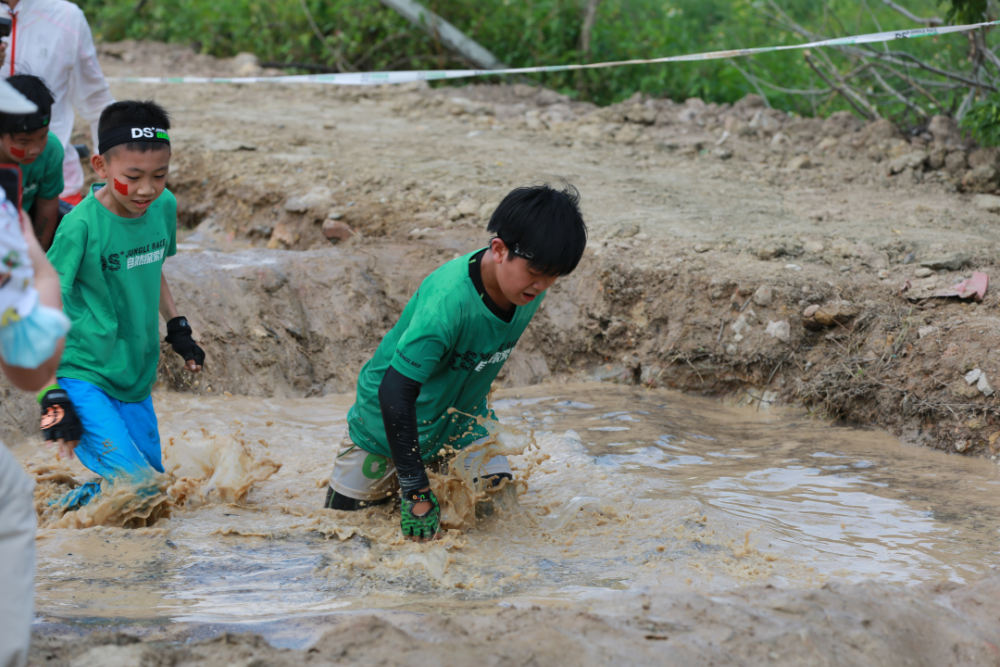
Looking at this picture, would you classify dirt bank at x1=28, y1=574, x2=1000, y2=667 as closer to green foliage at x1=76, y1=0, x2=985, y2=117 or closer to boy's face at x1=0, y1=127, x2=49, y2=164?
boy's face at x1=0, y1=127, x2=49, y2=164

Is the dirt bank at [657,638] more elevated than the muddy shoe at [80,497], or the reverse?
the dirt bank at [657,638]

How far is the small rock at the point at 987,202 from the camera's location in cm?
632

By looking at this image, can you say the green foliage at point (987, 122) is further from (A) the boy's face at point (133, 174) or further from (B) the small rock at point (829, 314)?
(A) the boy's face at point (133, 174)

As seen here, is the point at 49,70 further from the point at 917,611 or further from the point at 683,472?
the point at 917,611

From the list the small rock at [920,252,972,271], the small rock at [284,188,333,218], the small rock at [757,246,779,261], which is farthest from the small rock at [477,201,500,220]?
the small rock at [920,252,972,271]

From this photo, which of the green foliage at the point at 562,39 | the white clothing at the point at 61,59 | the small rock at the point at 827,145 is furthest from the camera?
the green foliage at the point at 562,39

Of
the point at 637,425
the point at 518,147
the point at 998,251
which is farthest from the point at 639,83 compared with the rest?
the point at 637,425

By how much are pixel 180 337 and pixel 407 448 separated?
4.02ft

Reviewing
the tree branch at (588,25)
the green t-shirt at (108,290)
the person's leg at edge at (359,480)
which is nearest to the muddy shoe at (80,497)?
the green t-shirt at (108,290)

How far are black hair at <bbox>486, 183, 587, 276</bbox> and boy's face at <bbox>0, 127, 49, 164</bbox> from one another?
1980 mm

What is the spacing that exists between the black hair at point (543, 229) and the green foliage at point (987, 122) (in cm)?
526

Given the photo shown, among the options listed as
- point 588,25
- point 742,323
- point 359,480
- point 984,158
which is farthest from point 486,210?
point 588,25

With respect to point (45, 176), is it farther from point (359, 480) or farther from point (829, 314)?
point (829, 314)

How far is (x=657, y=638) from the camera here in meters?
1.98
